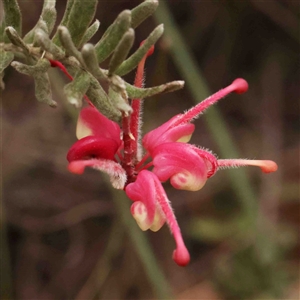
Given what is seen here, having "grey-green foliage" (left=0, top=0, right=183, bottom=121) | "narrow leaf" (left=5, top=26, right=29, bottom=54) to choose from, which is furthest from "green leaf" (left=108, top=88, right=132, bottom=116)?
"narrow leaf" (left=5, top=26, right=29, bottom=54)

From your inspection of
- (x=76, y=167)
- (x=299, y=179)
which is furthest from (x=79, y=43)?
A: (x=299, y=179)

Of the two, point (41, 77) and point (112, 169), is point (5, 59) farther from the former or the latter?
point (112, 169)

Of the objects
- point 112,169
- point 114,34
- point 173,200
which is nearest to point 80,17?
point 114,34

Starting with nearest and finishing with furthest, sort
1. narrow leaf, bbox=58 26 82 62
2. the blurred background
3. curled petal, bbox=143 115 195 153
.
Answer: narrow leaf, bbox=58 26 82 62 → curled petal, bbox=143 115 195 153 → the blurred background

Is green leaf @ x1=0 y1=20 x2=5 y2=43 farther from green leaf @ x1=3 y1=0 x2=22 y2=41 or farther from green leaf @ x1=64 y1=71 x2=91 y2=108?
green leaf @ x1=64 y1=71 x2=91 y2=108

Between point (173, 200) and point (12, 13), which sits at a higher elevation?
point (12, 13)

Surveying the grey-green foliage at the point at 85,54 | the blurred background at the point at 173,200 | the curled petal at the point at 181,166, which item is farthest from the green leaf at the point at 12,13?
the blurred background at the point at 173,200

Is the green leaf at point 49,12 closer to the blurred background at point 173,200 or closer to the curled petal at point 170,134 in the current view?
the curled petal at point 170,134
